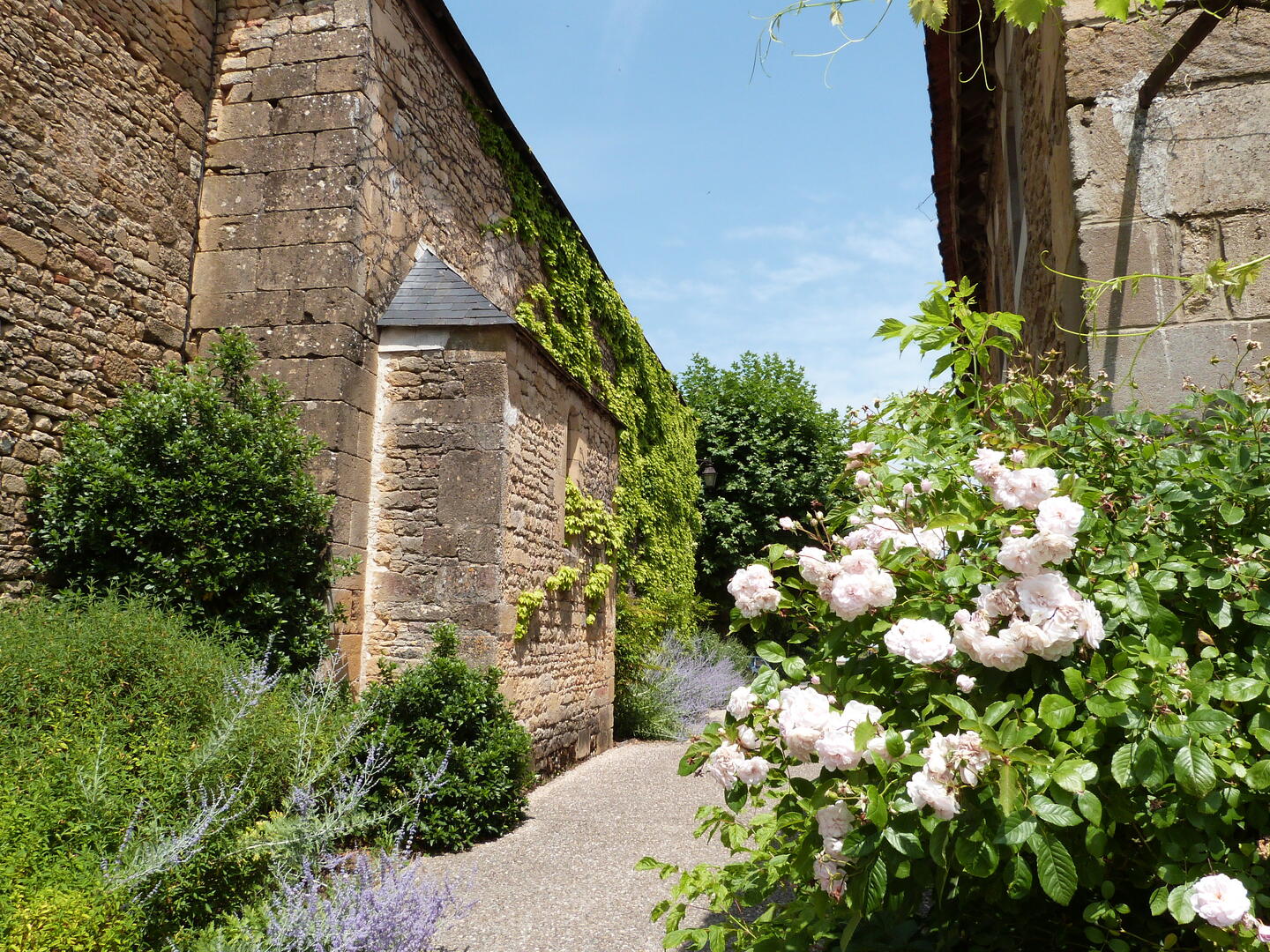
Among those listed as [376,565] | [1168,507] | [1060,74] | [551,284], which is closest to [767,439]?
[551,284]

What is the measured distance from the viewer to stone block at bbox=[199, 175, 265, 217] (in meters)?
6.98

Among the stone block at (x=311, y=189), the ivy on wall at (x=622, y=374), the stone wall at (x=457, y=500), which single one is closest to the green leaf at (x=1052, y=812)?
the stone wall at (x=457, y=500)

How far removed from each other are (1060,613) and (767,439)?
54.0ft

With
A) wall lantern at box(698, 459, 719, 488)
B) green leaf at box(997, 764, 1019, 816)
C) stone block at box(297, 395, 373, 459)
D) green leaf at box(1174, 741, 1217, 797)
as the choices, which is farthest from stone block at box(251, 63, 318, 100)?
wall lantern at box(698, 459, 719, 488)

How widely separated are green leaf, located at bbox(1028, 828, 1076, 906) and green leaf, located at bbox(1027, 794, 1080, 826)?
47 mm

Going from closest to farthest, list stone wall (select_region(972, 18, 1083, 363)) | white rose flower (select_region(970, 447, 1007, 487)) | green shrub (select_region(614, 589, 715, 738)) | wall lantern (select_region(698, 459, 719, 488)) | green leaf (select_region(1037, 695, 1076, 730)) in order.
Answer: green leaf (select_region(1037, 695, 1076, 730)) < white rose flower (select_region(970, 447, 1007, 487)) < stone wall (select_region(972, 18, 1083, 363)) < green shrub (select_region(614, 589, 715, 738)) < wall lantern (select_region(698, 459, 719, 488))

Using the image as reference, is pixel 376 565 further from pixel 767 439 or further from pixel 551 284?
pixel 767 439

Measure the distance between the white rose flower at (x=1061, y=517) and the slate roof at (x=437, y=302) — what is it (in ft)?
17.5

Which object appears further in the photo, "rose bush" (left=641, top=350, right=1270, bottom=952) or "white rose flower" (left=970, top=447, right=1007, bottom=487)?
"white rose flower" (left=970, top=447, right=1007, bottom=487)

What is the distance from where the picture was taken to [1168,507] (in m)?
2.07

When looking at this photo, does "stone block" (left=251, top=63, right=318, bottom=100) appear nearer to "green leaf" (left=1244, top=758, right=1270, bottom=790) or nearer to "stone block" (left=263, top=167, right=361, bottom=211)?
"stone block" (left=263, top=167, right=361, bottom=211)

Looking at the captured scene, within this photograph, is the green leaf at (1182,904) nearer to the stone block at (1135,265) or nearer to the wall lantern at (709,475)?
the stone block at (1135,265)

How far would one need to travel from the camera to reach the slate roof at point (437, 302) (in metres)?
6.84

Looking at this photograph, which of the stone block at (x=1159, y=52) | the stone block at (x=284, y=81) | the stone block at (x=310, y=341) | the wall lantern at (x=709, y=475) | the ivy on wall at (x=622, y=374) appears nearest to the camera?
the stone block at (x=1159, y=52)
